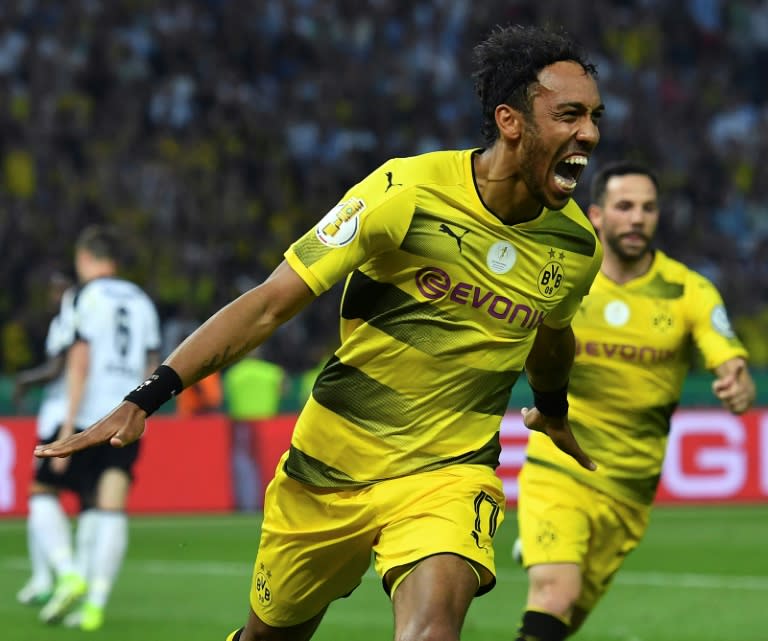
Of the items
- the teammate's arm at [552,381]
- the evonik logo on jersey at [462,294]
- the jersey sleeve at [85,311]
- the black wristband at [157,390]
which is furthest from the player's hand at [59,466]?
the black wristband at [157,390]

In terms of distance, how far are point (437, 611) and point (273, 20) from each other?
66.4ft

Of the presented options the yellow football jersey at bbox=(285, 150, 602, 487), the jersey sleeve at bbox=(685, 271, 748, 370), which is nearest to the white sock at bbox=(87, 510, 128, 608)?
the jersey sleeve at bbox=(685, 271, 748, 370)

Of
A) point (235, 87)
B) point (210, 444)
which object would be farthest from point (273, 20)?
point (210, 444)

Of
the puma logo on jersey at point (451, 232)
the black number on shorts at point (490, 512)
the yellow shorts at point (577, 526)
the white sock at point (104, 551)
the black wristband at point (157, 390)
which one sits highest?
the puma logo on jersey at point (451, 232)

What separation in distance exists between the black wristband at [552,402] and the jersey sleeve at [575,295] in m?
0.44

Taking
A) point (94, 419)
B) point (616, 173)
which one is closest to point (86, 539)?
point (94, 419)

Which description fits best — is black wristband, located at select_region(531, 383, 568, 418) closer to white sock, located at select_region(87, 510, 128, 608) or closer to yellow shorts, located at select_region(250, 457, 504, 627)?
yellow shorts, located at select_region(250, 457, 504, 627)

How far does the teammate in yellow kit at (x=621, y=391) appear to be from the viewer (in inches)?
279

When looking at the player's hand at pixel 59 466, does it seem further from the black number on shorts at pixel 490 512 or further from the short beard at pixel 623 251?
the black number on shorts at pixel 490 512

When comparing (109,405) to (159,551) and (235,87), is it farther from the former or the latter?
(235,87)

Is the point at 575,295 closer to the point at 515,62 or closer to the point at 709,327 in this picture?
the point at 515,62

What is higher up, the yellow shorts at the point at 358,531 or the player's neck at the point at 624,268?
the player's neck at the point at 624,268

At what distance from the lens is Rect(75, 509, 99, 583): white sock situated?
10180 mm

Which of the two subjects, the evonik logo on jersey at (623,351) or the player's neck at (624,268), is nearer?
the evonik logo on jersey at (623,351)
